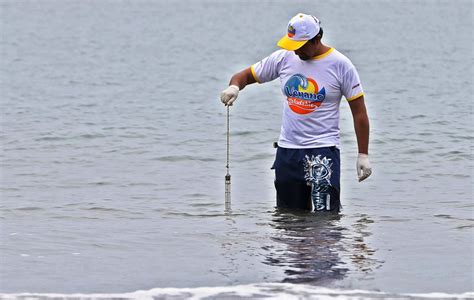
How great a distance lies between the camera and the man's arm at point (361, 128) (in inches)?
361

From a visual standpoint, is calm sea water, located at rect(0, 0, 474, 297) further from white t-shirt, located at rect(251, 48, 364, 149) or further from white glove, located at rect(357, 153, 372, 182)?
white t-shirt, located at rect(251, 48, 364, 149)

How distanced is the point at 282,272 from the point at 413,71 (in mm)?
24330

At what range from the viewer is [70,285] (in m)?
8.08

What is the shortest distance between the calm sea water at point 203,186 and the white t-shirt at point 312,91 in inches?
34.1

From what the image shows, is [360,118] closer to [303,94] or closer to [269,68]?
[303,94]

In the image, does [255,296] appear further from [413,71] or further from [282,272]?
[413,71]

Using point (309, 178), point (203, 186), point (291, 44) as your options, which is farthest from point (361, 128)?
point (203, 186)

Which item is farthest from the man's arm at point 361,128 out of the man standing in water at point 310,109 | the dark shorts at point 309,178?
the dark shorts at point 309,178

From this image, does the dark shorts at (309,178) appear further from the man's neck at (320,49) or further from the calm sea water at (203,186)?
the man's neck at (320,49)

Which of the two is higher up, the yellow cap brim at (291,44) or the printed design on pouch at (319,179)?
the yellow cap brim at (291,44)

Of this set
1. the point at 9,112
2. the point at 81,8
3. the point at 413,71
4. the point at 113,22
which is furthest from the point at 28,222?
the point at 81,8

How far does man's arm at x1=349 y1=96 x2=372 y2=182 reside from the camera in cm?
916

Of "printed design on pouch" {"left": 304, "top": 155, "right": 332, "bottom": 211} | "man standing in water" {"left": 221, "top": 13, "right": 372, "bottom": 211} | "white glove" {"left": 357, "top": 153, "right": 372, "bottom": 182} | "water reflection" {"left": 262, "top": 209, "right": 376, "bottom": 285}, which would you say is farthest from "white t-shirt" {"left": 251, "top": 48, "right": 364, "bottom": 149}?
"water reflection" {"left": 262, "top": 209, "right": 376, "bottom": 285}

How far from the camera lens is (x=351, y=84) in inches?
358
